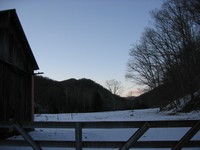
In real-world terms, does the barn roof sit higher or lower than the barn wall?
higher

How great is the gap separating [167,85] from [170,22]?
1082 cm

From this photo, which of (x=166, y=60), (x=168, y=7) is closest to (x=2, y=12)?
(x=168, y=7)

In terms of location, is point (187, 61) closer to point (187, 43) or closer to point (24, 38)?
point (187, 43)

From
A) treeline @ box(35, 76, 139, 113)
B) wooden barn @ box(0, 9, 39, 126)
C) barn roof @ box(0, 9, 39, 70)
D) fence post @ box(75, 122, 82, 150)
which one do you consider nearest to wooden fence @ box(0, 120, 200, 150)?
fence post @ box(75, 122, 82, 150)

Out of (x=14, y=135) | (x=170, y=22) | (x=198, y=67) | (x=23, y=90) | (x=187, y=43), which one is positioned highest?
(x=170, y=22)

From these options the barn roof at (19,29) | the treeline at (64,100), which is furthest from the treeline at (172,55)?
the treeline at (64,100)

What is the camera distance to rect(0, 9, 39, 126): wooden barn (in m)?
14.5

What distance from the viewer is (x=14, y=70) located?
52.7ft

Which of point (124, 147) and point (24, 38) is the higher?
point (24, 38)

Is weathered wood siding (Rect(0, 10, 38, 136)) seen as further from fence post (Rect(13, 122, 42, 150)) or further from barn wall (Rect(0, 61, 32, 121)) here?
fence post (Rect(13, 122, 42, 150))

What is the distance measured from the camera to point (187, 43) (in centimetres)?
3525

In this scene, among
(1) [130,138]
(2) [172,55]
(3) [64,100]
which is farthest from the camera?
(3) [64,100]

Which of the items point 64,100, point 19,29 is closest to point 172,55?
point 19,29

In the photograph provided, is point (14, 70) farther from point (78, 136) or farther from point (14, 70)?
point (78, 136)
